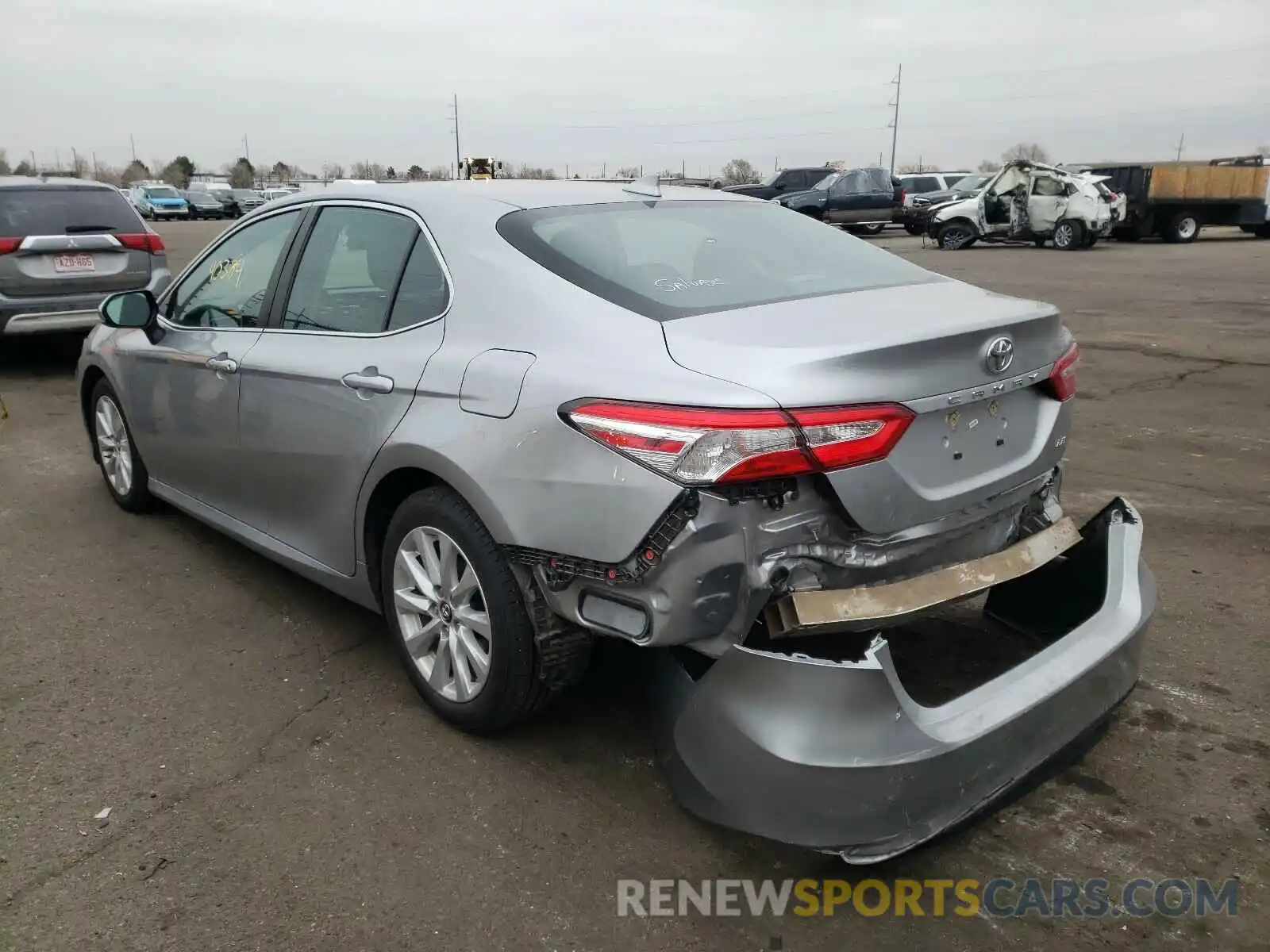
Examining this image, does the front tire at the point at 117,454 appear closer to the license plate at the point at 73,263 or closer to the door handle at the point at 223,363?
the door handle at the point at 223,363

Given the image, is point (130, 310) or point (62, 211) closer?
point (130, 310)

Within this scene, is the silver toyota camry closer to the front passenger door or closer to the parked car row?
the front passenger door

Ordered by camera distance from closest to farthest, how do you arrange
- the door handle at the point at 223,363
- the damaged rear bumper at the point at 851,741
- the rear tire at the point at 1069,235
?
the damaged rear bumper at the point at 851,741 < the door handle at the point at 223,363 < the rear tire at the point at 1069,235

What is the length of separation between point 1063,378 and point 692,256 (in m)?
1.15

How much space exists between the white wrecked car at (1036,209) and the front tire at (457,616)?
2285cm

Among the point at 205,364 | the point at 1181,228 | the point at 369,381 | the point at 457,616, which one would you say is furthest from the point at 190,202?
the point at 457,616

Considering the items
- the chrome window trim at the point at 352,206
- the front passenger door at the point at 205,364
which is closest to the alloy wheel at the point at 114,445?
the front passenger door at the point at 205,364

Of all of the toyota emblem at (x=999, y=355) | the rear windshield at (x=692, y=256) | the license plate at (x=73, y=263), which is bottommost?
the license plate at (x=73, y=263)

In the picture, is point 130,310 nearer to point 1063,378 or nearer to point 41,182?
point 1063,378

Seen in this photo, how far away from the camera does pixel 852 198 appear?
28531mm

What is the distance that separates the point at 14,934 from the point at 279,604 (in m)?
1.93

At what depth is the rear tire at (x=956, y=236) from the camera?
24.1 m

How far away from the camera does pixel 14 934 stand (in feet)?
7.84

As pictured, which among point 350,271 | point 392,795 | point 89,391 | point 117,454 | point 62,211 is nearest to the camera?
point 392,795
